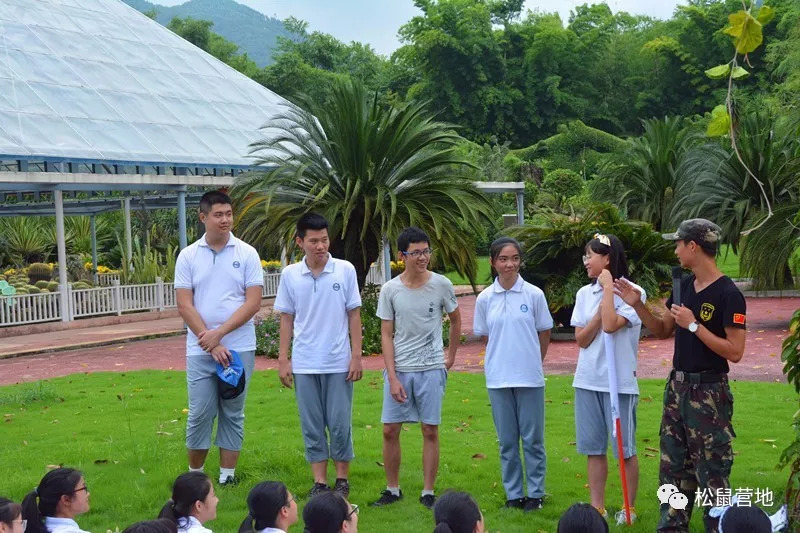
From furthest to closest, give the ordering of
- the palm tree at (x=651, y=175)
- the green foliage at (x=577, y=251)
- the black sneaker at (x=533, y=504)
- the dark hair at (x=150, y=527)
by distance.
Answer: the palm tree at (x=651, y=175), the green foliage at (x=577, y=251), the black sneaker at (x=533, y=504), the dark hair at (x=150, y=527)

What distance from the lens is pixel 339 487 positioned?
21.5 ft

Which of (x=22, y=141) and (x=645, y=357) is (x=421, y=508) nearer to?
(x=645, y=357)

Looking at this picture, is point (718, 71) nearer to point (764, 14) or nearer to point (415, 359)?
point (764, 14)

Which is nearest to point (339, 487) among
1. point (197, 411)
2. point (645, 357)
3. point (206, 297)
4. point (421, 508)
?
point (421, 508)

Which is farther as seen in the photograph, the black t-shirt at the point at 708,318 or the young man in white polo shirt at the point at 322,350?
the young man in white polo shirt at the point at 322,350

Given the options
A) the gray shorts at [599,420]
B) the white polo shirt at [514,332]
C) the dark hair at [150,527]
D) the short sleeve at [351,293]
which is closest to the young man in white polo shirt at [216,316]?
the short sleeve at [351,293]

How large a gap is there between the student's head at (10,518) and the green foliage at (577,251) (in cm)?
1206

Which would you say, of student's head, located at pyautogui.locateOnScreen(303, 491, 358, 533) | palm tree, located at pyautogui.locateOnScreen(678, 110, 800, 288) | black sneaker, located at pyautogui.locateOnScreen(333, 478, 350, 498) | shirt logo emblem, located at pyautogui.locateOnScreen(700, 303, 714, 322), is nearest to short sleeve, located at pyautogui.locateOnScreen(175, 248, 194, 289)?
black sneaker, located at pyautogui.locateOnScreen(333, 478, 350, 498)

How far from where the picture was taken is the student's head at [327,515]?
4.24m

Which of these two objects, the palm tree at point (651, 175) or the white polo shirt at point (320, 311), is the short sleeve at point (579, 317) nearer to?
the white polo shirt at point (320, 311)

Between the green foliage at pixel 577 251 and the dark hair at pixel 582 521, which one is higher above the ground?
the green foliage at pixel 577 251

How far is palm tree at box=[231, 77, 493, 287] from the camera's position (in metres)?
15.1

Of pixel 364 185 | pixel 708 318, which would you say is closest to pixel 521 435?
pixel 708 318

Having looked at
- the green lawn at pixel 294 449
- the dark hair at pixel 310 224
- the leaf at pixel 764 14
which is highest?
the leaf at pixel 764 14
